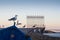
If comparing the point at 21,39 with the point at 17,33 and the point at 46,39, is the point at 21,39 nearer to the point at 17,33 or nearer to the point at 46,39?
the point at 17,33

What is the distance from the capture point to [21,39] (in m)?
5.73

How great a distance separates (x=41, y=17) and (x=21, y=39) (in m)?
10.6

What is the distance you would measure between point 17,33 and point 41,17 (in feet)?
34.9

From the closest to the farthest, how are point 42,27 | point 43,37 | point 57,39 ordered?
point 57,39 < point 43,37 < point 42,27

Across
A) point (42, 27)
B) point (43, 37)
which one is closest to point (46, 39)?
point (43, 37)

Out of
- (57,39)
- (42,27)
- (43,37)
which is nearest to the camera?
(57,39)

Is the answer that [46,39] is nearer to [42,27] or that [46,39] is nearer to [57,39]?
[57,39]

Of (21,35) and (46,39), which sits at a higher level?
(21,35)

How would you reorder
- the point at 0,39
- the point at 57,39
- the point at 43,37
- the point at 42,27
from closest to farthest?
the point at 0,39 → the point at 57,39 → the point at 43,37 → the point at 42,27

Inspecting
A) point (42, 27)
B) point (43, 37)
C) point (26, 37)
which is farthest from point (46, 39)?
point (26, 37)

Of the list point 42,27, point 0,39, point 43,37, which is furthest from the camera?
point 42,27

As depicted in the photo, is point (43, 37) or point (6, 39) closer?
point (6, 39)

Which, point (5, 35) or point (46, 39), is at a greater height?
point (5, 35)

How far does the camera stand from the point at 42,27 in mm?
15859
